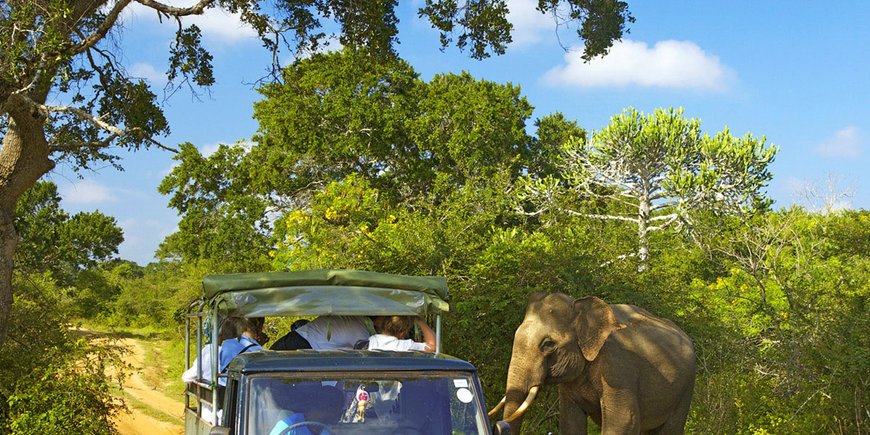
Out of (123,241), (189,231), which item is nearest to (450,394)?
(189,231)

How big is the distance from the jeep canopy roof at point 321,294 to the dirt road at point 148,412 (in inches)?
229

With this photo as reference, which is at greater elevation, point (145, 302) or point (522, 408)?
point (145, 302)

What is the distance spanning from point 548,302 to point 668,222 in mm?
24813

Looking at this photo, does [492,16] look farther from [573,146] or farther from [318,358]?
[573,146]

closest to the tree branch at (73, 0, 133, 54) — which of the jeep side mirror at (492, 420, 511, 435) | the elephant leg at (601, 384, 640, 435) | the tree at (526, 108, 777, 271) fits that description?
the elephant leg at (601, 384, 640, 435)

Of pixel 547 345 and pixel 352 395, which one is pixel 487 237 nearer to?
pixel 547 345

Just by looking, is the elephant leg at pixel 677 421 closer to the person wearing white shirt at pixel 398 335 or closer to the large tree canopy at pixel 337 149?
the person wearing white shirt at pixel 398 335

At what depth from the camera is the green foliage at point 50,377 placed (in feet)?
35.7

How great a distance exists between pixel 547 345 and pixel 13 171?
6.20 m

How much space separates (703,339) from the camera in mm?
12695

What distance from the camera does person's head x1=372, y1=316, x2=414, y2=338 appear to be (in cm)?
820

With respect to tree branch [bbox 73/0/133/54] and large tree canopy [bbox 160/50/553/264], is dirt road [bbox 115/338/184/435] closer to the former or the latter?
tree branch [bbox 73/0/133/54]

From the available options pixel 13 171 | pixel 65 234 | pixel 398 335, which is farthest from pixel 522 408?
pixel 65 234

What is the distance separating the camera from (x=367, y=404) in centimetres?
518
